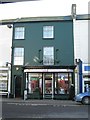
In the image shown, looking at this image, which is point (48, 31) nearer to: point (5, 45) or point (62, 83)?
point (5, 45)

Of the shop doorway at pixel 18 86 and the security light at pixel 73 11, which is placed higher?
the security light at pixel 73 11

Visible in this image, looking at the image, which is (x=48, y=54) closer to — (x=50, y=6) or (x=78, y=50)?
(x=78, y=50)

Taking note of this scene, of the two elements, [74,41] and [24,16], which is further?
[24,16]

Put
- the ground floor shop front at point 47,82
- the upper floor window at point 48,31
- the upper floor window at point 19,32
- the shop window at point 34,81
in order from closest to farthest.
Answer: the ground floor shop front at point 47,82
the shop window at point 34,81
the upper floor window at point 48,31
the upper floor window at point 19,32

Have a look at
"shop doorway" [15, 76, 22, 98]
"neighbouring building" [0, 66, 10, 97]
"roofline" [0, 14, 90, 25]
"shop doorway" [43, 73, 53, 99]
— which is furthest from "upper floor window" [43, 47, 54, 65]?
"neighbouring building" [0, 66, 10, 97]

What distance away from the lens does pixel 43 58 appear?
103 feet

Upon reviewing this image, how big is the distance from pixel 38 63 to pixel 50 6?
20.3ft

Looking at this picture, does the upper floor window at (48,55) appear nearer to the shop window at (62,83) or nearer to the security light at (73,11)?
the shop window at (62,83)

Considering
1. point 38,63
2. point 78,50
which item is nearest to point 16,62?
point 38,63

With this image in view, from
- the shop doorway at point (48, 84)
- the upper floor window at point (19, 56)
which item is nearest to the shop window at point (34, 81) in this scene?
the shop doorway at point (48, 84)

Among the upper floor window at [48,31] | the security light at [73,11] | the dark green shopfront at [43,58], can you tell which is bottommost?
the dark green shopfront at [43,58]

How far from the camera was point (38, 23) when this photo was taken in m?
32.2

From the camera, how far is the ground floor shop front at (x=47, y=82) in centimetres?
3073

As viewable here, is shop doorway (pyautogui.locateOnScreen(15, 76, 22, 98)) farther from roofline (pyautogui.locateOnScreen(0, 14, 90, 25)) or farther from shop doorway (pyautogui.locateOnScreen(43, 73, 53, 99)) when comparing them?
roofline (pyautogui.locateOnScreen(0, 14, 90, 25))
